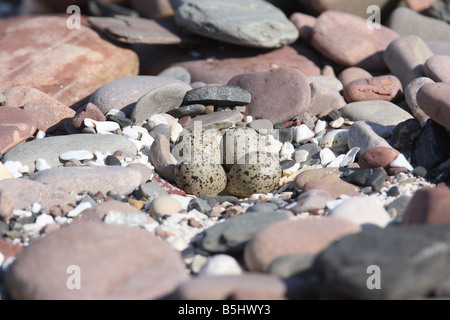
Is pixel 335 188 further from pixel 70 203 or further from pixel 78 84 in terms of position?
pixel 78 84

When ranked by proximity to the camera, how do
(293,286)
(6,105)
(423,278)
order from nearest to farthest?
(423,278), (293,286), (6,105)

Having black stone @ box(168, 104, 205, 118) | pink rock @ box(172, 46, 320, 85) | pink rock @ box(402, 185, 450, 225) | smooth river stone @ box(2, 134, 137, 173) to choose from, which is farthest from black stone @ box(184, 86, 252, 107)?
pink rock @ box(402, 185, 450, 225)

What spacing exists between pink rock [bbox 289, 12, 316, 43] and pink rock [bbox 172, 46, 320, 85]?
0.28 metres

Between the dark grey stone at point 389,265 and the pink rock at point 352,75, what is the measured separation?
3475mm

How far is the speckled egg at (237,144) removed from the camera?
366cm

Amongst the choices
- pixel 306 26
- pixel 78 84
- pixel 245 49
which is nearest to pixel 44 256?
pixel 78 84

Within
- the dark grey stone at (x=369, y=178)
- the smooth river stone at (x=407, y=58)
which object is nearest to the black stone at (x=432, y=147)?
the dark grey stone at (x=369, y=178)

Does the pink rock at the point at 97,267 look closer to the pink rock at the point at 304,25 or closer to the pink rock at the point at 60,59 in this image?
the pink rock at the point at 60,59

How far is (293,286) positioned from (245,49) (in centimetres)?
421

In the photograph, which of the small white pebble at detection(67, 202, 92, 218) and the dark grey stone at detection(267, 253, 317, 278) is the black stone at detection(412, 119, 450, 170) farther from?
the small white pebble at detection(67, 202, 92, 218)

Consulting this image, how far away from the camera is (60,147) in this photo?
369cm

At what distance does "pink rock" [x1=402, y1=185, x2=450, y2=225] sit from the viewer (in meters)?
2.15
